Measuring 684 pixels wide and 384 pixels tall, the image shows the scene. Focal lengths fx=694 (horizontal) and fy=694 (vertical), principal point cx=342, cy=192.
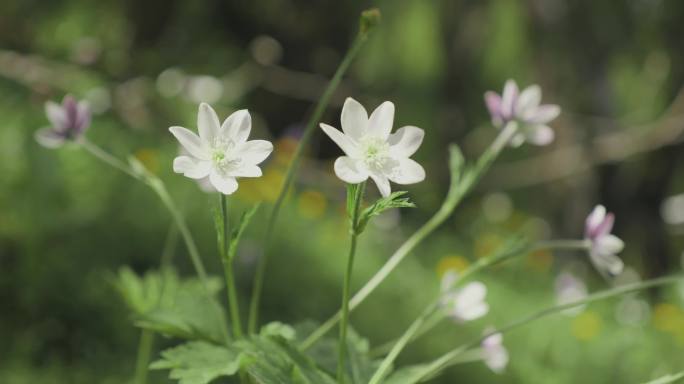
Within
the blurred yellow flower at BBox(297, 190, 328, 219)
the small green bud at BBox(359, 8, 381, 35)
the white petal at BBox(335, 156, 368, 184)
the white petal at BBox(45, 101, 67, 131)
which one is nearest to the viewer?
the white petal at BBox(335, 156, 368, 184)

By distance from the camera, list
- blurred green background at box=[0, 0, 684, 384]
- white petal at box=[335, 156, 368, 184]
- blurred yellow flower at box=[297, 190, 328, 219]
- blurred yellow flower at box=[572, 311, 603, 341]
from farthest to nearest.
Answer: blurred yellow flower at box=[297, 190, 328, 219]
blurred yellow flower at box=[572, 311, 603, 341]
blurred green background at box=[0, 0, 684, 384]
white petal at box=[335, 156, 368, 184]

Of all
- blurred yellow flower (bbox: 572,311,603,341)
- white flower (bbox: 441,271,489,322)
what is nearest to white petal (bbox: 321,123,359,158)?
white flower (bbox: 441,271,489,322)

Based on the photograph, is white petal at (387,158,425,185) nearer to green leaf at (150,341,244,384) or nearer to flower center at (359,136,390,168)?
flower center at (359,136,390,168)

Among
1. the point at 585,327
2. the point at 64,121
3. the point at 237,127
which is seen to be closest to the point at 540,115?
the point at 237,127

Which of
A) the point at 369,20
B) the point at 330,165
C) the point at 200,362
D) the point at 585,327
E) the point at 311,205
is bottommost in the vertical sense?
the point at 200,362

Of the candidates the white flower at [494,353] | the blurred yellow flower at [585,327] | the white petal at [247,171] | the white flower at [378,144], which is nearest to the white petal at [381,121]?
the white flower at [378,144]

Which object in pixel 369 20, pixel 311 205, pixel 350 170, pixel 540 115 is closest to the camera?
pixel 350 170

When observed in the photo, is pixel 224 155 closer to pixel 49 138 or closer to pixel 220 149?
pixel 220 149
